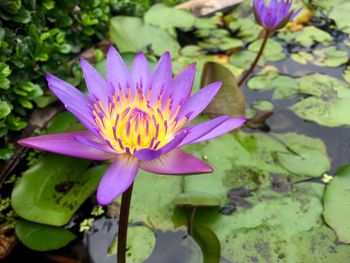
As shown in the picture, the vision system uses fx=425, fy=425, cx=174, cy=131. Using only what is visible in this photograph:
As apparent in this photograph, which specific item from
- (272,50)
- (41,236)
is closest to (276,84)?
(272,50)

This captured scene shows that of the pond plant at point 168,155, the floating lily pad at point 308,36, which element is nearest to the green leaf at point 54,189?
the pond plant at point 168,155

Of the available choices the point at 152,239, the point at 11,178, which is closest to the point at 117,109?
the point at 152,239

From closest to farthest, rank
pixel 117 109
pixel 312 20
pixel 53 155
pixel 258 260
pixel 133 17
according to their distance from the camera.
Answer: pixel 117 109, pixel 258 260, pixel 53 155, pixel 133 17, pixel 312 20

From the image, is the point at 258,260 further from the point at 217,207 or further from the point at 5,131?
the point at 5,131

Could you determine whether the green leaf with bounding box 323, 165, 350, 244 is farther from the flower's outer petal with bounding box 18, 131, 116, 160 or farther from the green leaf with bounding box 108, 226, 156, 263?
the flower's outer petal with bounding box 18, 131, 116, 160

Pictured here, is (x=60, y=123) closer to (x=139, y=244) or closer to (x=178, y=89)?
(x=139, y=244)

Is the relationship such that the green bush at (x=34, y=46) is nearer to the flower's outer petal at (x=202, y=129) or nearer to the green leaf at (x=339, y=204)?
the flower's outer petal at (x=202, y=129)
